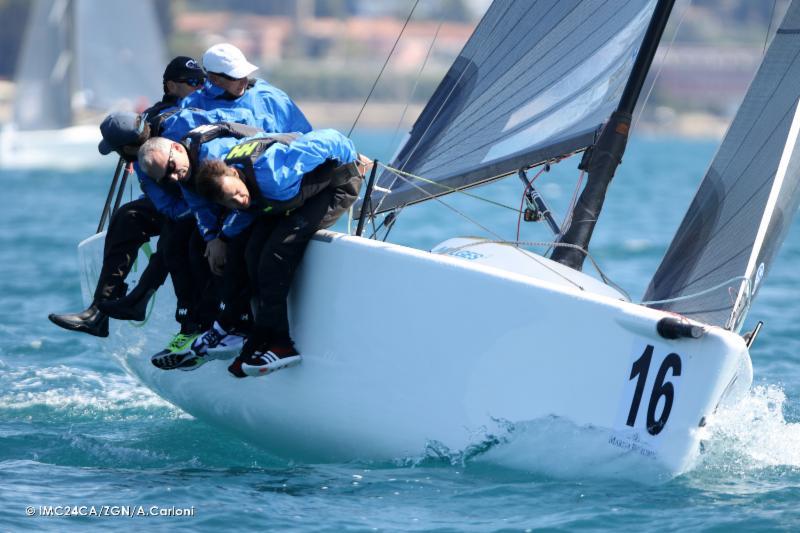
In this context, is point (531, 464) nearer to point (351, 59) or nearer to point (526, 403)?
point (526, 403)

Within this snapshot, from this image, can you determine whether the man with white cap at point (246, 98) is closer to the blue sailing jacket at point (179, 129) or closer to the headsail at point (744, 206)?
the blue sailing jacket at point (179, 129)

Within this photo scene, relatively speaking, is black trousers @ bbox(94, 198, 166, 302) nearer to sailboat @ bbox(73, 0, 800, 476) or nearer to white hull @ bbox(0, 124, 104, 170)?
sailboat @ bbox(73, 0, 800, 476)

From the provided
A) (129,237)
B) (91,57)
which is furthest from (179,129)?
(91,57)

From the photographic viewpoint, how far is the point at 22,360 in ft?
19.5

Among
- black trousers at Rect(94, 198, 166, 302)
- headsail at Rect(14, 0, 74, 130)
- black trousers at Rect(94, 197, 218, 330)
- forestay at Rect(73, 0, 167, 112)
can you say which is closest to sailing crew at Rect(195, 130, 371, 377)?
black trousers at Rect(94, 197, 218, 330)

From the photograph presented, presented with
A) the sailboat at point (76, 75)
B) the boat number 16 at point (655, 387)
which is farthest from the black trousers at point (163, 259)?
the sailboat at point (76, 75)

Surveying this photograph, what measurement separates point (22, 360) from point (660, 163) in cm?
3603

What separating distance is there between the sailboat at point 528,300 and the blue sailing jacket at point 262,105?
0.32 m

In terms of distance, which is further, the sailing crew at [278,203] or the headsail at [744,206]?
the headsail at [744,206]

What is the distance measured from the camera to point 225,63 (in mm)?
3947

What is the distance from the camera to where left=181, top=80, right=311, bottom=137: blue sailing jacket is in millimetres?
4102

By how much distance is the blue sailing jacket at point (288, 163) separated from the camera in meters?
3.64

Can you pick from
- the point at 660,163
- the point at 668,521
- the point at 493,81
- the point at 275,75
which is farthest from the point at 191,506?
the point at 275,75

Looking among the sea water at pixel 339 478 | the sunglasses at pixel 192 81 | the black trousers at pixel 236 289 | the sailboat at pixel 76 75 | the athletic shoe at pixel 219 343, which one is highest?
the sailboat at pixel 76 75
